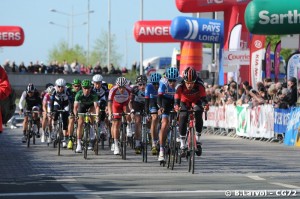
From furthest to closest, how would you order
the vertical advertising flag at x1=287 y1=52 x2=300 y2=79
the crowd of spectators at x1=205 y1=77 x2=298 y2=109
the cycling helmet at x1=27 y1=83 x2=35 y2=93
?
the vertical advertising flag at x1=287 y1=52 x2=300 y2=79 < the cycling helmet at x1=27 y1=83 x2=35 y2=93 < the crowd of spectators at x1=205 y1=77 x2=298 y2=109

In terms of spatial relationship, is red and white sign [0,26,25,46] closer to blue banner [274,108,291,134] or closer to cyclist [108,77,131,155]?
blue banner [274,108,291,134]

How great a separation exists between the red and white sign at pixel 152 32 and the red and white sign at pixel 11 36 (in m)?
8.74

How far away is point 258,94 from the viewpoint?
33.4m

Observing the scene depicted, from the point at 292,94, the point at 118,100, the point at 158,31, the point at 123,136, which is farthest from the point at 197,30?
the point at 123,136

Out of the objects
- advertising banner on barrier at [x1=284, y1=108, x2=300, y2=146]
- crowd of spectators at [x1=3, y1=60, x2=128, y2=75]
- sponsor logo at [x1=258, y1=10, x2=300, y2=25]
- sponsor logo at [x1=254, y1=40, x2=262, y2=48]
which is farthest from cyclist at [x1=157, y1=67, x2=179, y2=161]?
crowd of spectators at [x1=3, y1=60, x2=128, y2=75]

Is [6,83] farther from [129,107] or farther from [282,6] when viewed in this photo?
[282,6]

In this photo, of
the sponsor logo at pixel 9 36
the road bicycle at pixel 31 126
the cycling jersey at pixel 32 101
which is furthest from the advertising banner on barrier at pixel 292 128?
the sponsor logo at pixel 9 36

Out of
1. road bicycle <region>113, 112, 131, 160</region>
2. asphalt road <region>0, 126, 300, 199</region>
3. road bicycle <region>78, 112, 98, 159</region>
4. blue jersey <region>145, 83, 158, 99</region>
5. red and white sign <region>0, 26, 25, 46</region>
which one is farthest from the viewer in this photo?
red and white sign <region>0, 26, 25, 46</region>

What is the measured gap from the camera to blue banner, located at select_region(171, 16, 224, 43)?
146ft

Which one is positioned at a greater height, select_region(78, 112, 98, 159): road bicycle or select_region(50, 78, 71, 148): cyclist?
select_region(50, 78, 71, 148): cyclist

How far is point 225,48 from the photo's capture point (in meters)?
42.5

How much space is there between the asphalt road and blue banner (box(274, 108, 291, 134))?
2743mm

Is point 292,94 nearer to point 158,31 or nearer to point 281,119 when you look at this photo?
point 281,119

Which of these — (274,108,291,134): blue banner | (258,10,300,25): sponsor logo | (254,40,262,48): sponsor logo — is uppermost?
(258,10,300,25): sponsor logo
